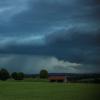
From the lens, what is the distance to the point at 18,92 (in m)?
1.66

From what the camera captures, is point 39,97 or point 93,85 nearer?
point 93,85

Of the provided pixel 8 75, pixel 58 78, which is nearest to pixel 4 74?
pixel 8 75

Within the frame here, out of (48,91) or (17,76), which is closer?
(17,76)

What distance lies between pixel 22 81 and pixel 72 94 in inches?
12.7

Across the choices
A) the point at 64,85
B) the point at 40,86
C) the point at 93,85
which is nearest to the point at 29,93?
the point at 40,86

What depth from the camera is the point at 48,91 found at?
1656mm

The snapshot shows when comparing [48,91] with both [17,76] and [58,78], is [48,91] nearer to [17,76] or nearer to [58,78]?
[58,78]

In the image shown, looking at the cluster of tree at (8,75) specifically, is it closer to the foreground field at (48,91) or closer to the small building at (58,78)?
the foreground field at (48,91)

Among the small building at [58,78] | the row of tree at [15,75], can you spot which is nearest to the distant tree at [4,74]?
the row of tree at [15,75]

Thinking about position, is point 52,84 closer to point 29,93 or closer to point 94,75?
point 29,93

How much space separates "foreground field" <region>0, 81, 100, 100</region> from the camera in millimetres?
1376

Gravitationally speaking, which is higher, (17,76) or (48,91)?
(17,76)

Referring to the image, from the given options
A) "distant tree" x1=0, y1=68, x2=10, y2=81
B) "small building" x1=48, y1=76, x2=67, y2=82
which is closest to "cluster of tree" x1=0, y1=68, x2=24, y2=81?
"distant tree" x1=0, y1=68, x2=10, y2=81

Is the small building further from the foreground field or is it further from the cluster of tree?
the cluster of tree
